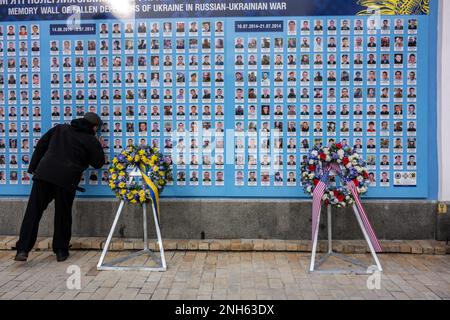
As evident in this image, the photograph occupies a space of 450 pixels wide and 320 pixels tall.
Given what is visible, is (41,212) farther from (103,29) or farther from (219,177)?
(103,29)

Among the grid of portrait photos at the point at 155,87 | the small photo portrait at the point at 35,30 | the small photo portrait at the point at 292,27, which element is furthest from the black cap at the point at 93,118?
the small photo portrait at the point at 292,27

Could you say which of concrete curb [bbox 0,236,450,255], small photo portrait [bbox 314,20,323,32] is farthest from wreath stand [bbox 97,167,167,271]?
small photo portrait [bbox 314,20,323,32]

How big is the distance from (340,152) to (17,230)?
15.4 ft

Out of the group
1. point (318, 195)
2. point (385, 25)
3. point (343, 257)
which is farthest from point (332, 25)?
point (343, 257)

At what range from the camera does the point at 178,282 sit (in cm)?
496

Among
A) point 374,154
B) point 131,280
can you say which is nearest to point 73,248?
point 131,280

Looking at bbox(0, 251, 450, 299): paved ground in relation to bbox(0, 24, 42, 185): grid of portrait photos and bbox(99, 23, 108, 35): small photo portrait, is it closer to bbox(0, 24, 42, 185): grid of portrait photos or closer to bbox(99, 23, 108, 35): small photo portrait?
bbox(0, 24, 42, 185): grid of portrait photos

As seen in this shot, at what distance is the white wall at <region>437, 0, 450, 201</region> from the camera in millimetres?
6145

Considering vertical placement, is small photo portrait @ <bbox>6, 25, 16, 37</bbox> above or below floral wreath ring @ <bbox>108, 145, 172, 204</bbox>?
above

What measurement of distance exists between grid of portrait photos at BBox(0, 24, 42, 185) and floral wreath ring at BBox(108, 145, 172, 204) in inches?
74.4

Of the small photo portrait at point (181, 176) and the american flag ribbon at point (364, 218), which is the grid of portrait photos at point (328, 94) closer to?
the small photo portrait at point (181, 176)

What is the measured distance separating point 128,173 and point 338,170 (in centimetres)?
251

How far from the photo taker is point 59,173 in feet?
18.4

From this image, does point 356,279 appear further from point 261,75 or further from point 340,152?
point 261,75
